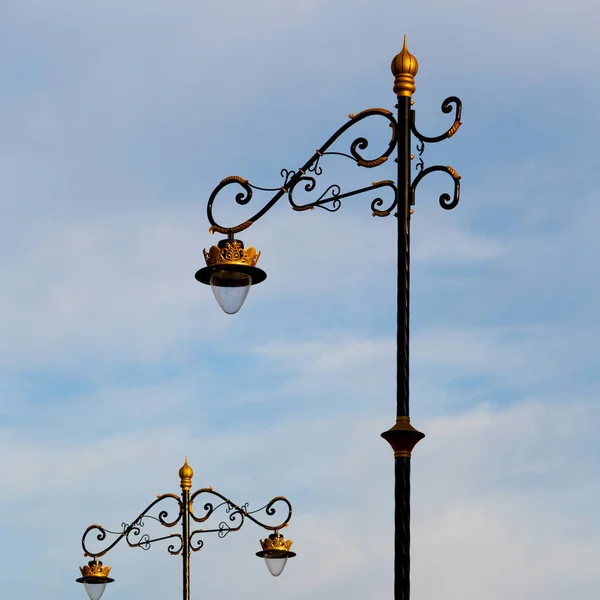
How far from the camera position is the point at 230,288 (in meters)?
14.3

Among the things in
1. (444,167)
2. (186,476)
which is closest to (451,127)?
(444,167)

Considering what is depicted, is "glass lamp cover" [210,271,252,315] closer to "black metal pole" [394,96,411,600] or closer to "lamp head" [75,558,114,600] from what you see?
"black metal pole" [394,96,411,600]

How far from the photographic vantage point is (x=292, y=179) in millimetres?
13617

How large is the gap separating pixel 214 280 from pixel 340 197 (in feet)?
5.86

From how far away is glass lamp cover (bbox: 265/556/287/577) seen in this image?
2258cm

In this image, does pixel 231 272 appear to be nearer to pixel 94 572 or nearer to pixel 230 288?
pixel 230 288

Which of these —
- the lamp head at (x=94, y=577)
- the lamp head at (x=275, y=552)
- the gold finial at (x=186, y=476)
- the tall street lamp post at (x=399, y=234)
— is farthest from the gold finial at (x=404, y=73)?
the lamp head at (x=94, y=577)

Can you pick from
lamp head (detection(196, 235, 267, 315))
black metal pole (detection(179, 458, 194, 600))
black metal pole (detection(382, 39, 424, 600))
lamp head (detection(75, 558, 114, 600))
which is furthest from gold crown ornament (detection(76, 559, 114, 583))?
black metal pole (detection(382, 39, 424, 600))

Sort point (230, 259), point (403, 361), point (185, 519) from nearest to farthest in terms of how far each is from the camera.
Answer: point (403, 361), point (230, 259), point (185, 519)

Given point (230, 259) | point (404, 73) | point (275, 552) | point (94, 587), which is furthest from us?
point (94, 587)

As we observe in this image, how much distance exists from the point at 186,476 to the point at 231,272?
833cm

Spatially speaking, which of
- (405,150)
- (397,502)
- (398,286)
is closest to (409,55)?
(405,150)

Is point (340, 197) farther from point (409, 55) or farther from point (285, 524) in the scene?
point (285, 524)

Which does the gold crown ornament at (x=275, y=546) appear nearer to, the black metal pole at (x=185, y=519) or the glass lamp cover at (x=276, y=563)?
the glass lamp cover at (x=276, y=563)
